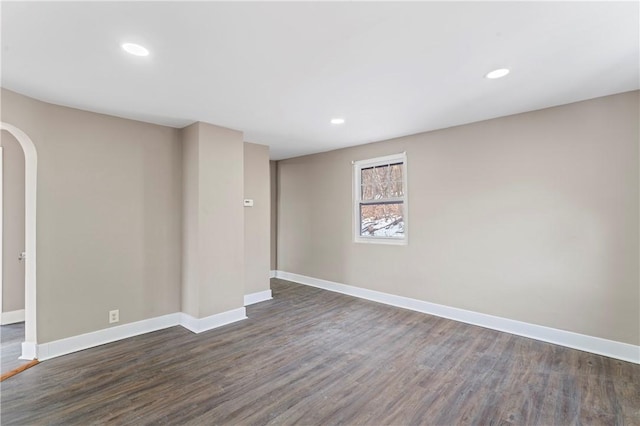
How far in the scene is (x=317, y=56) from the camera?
2070 millimetres

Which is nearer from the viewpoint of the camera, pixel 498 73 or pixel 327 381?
pixel 498 73

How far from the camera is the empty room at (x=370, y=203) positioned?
6.23 ft

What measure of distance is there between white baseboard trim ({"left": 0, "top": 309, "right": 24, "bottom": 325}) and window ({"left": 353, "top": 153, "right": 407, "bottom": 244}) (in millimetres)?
4810

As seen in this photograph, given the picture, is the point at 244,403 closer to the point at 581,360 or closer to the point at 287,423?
the point at 287,423

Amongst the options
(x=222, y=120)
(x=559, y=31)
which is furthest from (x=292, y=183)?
(x=559, y=31)

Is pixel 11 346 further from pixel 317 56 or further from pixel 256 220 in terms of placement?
pixel 317 56

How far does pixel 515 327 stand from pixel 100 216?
194 inches

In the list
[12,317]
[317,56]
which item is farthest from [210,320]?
[317,56]

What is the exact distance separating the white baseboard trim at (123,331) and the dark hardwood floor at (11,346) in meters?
0.09

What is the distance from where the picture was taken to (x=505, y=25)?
1.74m

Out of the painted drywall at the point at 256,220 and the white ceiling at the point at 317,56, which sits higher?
the white ceiling at the point at 317,56

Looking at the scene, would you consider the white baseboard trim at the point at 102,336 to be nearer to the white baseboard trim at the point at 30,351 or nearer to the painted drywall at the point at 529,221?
the white baseboard trim at the point at 30,351

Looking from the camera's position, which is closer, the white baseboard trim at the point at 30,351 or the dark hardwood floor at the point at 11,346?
the dark hardwood floor at the point at 11,346

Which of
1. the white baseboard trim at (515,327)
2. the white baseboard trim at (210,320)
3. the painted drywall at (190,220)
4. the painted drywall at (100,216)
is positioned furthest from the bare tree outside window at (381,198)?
the painted drywall at (100,216)
